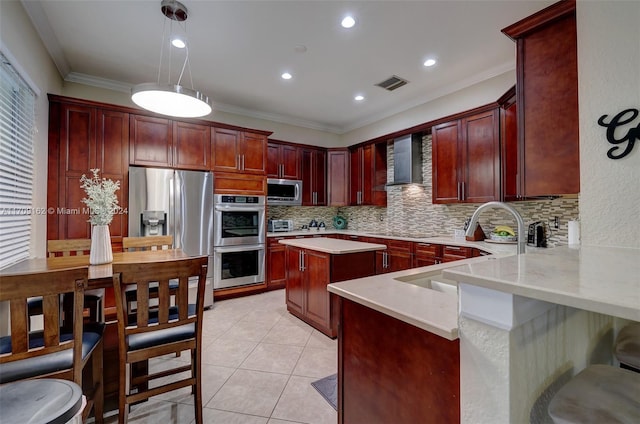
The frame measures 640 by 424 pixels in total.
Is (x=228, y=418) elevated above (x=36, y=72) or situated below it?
below

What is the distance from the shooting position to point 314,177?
17.3 feet

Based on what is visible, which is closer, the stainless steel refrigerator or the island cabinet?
the island cabinet

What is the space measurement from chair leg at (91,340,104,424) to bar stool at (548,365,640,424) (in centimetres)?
211

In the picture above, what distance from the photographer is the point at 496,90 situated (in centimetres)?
344

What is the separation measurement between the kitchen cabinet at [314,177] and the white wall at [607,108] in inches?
157

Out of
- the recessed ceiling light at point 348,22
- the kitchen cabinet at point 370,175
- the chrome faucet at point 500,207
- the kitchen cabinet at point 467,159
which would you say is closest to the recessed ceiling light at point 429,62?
the kitchen cabinet at point 467,159

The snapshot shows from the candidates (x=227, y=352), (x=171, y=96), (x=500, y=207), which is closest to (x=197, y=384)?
(x=227, y=352)

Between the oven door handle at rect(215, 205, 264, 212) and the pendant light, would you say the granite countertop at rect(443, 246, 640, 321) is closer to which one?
the pendant light

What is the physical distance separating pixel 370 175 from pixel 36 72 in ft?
14.0

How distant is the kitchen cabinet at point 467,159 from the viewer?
3252 millimetres

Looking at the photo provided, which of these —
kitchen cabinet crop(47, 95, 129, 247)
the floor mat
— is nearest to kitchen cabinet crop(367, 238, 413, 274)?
the floor mat

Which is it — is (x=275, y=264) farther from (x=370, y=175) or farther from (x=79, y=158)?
(x=79, y=158)

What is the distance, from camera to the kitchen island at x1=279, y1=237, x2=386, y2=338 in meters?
2.75

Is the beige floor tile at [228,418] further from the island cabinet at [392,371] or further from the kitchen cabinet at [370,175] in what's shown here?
the kitchen cabinet at [370,175]
